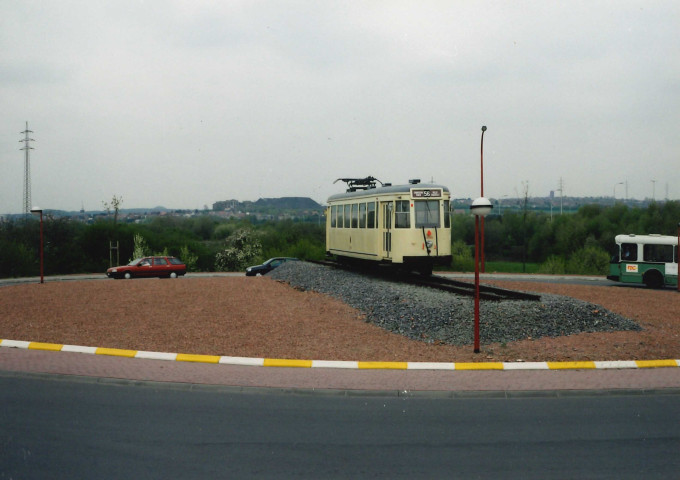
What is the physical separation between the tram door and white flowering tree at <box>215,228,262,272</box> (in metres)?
44.3

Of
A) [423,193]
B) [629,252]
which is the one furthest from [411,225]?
[629,252]

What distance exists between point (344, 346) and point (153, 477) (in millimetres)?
6927

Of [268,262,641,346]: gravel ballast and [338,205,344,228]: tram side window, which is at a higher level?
[338,205,344,228]: tram side window

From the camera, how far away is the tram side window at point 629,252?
30625 mm

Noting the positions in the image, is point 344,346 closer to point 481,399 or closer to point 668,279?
point 481,399

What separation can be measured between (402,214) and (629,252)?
612 inches

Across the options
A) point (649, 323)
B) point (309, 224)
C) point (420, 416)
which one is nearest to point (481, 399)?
point (420, 416)

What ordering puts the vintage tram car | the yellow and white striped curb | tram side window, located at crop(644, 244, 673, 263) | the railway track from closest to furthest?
the yellow and white striped curb
the railway track
the vintage tram car
tram side window, located at crop(644, 244, 673, 263)

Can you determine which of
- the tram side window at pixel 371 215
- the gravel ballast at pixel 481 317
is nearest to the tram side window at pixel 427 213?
the tram side window at pixel 371 215

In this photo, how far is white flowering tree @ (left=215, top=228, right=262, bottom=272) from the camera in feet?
220

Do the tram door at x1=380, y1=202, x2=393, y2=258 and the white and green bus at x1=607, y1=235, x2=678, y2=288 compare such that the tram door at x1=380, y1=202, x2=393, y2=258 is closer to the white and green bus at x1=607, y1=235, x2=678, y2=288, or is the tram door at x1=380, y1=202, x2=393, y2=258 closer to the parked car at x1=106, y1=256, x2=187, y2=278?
the white and green bus at x1=607, y1=235, x2=678, y2=288

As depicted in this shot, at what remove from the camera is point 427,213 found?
832 inches

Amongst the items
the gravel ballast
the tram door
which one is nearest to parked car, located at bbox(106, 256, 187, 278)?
the tram door

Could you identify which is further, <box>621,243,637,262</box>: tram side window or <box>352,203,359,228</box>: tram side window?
<box>621,243,637,262</box>: tram side window
